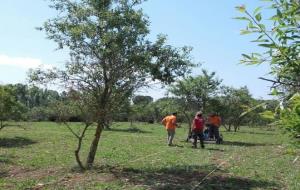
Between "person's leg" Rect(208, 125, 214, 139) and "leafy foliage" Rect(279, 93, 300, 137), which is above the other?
"person's leg" Rect(208, 125, 214, 139)

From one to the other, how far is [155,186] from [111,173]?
2177mm

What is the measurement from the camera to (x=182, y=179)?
13664mm

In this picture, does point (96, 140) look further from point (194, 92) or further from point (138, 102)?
point (194, 92)

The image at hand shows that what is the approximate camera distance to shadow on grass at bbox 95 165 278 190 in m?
12.7

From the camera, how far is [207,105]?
34.0 metres

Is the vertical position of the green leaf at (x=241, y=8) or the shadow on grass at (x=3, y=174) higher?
the green leaf at (x=241, y=8)

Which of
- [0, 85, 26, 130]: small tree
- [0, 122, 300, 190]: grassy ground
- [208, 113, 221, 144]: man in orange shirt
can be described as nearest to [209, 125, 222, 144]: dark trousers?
[208, 113, 221, 144]: man in orange shirt

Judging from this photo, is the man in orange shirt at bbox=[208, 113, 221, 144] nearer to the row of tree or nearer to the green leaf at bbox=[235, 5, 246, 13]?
the row of tree

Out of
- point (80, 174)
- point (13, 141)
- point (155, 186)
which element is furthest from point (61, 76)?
point (13, 141)

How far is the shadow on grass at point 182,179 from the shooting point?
12692mm

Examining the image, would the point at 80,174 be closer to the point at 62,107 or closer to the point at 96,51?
the point at 62,107

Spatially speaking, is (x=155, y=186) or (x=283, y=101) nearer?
(x=283, y=101)

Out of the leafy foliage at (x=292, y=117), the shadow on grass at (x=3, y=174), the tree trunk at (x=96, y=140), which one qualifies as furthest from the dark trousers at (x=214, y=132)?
the leafy foliage at (x=292, y=117)

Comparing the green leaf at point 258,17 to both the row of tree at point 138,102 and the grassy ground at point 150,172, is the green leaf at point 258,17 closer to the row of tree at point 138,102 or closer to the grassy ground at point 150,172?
the grassy ground at point 150,172
